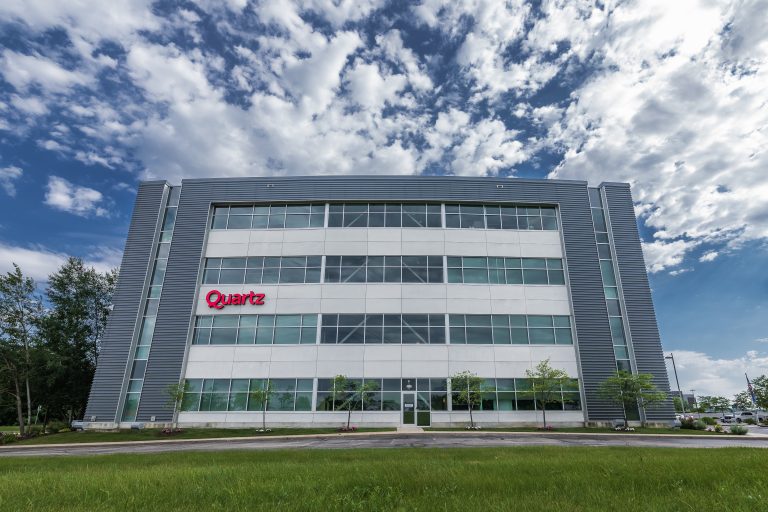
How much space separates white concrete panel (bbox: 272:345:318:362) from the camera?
33188mm

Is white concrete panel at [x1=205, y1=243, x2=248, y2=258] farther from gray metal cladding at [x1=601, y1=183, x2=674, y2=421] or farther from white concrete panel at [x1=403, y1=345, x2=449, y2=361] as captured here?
gray metal cladding at [x1=601, y1=183, x2=674, y2=421]

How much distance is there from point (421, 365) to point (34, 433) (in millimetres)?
31068

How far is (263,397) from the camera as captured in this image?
31.3 metres

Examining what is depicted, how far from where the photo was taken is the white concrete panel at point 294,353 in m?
33.2

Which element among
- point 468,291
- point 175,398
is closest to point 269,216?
point 175,398

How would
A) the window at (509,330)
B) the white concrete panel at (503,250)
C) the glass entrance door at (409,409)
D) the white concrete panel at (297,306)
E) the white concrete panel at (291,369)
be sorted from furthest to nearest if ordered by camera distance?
the white concrete panel at (503,250) < the white concrete panel at (297,306) < the window at (509,330) < the white concrete panel at (291,369) < the glass entrance door at (409,409)

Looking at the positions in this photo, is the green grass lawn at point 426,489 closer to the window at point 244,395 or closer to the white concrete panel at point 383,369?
the white concrete panel at point 383,369

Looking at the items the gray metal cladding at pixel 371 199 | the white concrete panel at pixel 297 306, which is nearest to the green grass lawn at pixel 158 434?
the gray metal cladding at pixel 371 199

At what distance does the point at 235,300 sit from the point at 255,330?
323 cm

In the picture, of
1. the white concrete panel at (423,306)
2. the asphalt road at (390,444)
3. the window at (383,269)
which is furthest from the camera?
the window at (383,269)

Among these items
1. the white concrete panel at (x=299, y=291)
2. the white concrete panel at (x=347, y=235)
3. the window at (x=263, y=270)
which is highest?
the white concrete panel at (x=347, y=235)

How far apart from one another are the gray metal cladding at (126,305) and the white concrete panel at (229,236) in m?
5.38

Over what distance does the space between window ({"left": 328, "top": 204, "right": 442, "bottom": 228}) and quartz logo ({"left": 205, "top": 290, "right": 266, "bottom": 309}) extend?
29.6 feet

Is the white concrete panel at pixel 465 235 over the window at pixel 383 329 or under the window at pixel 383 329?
over
